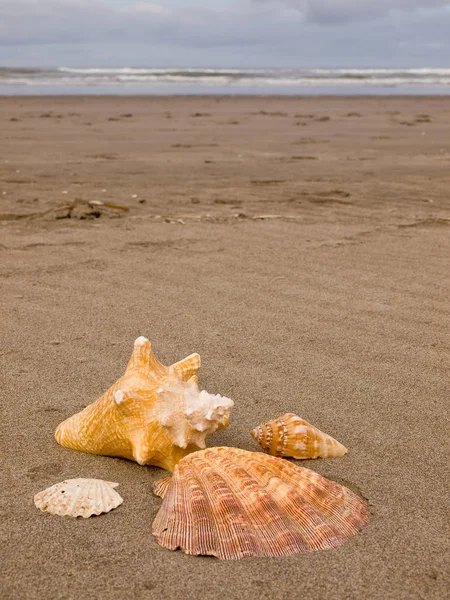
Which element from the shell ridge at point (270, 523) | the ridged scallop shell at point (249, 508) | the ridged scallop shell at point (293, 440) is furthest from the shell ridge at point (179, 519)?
the ridged scallop shell at point (293, 440)

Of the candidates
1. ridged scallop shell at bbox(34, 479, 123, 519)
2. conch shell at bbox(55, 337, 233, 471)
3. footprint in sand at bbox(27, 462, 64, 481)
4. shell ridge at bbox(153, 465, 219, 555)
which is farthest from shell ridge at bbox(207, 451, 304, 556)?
footprint in sand at bbox(27, 462, 64, 481)

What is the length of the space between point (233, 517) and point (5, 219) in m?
4.68

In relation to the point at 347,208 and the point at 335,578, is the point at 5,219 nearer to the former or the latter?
the point at 347,208

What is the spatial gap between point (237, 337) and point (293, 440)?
1188 millimetres

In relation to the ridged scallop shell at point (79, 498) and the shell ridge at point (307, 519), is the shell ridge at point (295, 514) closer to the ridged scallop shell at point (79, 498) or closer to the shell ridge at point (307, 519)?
the shell ridge at point (307, 519)

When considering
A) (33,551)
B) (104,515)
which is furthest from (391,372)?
(33,551)

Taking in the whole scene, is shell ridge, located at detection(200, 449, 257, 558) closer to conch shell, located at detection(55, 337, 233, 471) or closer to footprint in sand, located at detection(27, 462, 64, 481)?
conch shell, located at detection(55, 337, 233, 471)

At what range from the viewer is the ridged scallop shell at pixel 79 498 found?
2.18m

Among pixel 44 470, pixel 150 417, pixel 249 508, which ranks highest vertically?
pixel 150 417

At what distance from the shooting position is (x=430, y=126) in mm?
15914

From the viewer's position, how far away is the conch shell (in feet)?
7.72

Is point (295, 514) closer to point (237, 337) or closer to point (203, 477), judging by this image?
point (203, 477)

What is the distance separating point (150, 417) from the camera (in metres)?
2.39

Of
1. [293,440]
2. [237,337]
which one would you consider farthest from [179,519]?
[237,337]
